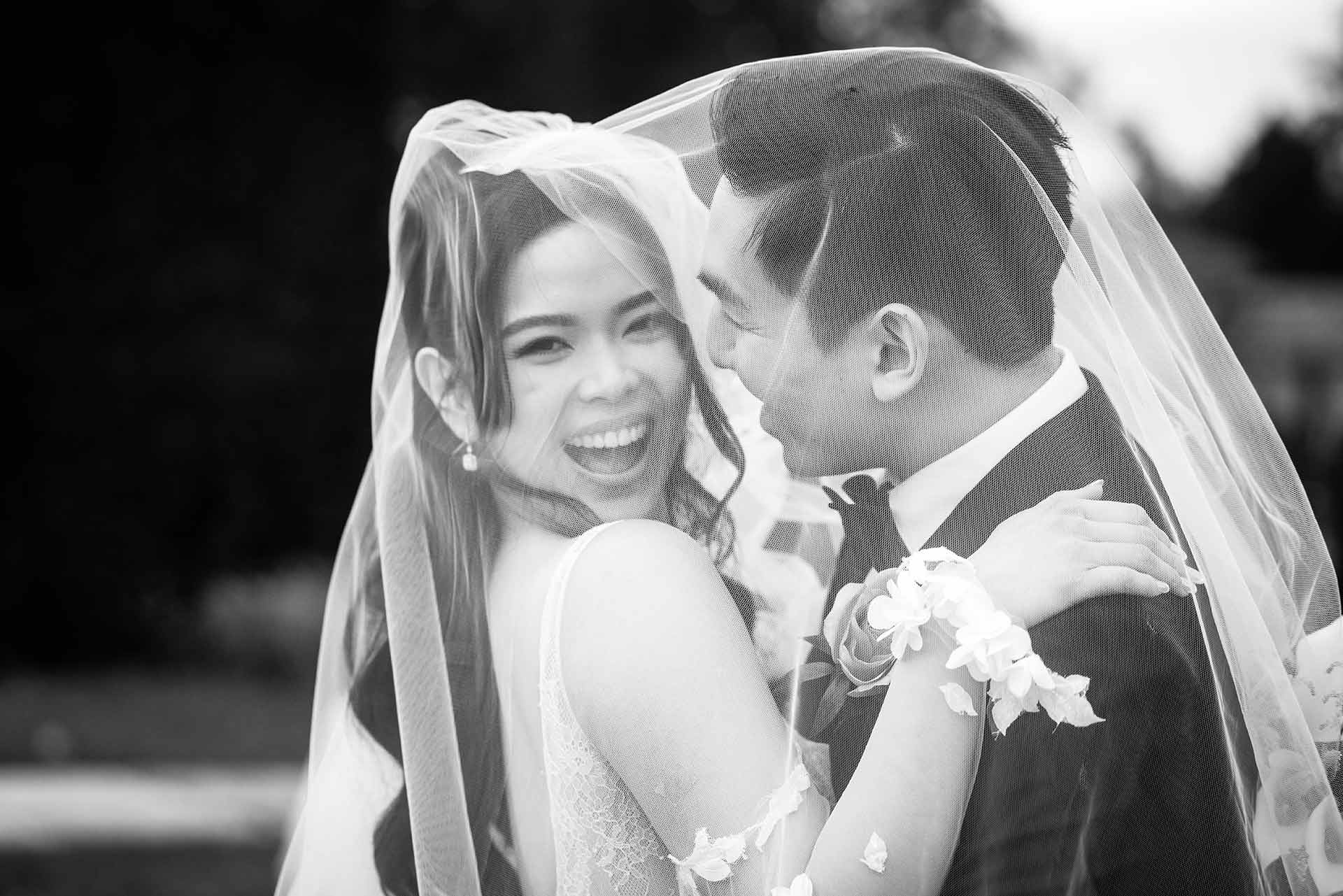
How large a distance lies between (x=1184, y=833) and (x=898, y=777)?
41 centimetres

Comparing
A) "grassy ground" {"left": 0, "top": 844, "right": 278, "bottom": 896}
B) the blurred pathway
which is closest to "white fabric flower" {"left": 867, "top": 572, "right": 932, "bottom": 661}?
"grassy ground" {"left": 0, "top": 844, "right": 278, "bottom": 896}

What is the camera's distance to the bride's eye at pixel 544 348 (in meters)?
2.29

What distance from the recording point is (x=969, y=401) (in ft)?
6.24

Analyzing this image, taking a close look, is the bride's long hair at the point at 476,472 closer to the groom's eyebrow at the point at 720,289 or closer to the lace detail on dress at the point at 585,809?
the groom's eyebrow at the point at 720,289

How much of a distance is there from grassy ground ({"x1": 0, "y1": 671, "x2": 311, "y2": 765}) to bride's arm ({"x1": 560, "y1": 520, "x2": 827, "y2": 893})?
7475 millimetres

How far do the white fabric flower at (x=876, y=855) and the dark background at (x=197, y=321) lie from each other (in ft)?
29.5

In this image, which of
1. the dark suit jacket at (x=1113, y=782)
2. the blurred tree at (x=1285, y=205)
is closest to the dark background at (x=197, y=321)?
the dark suit jacket at (x=1113, y=782)

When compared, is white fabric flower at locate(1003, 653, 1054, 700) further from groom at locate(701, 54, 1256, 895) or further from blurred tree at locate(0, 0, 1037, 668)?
blurred tree at locate(0, 0, 1037, 668)

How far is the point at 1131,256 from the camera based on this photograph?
7.51ft

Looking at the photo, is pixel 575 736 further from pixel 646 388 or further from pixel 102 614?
pixel 102 614

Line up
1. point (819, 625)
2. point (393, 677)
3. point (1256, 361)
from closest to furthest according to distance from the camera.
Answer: point (819, 625), point (393, 677), point (1256, 361)

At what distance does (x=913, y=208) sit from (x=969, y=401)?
0.95 ft

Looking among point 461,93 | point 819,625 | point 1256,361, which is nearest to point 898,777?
point 819,625

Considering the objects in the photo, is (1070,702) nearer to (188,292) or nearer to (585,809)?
(585,809)
